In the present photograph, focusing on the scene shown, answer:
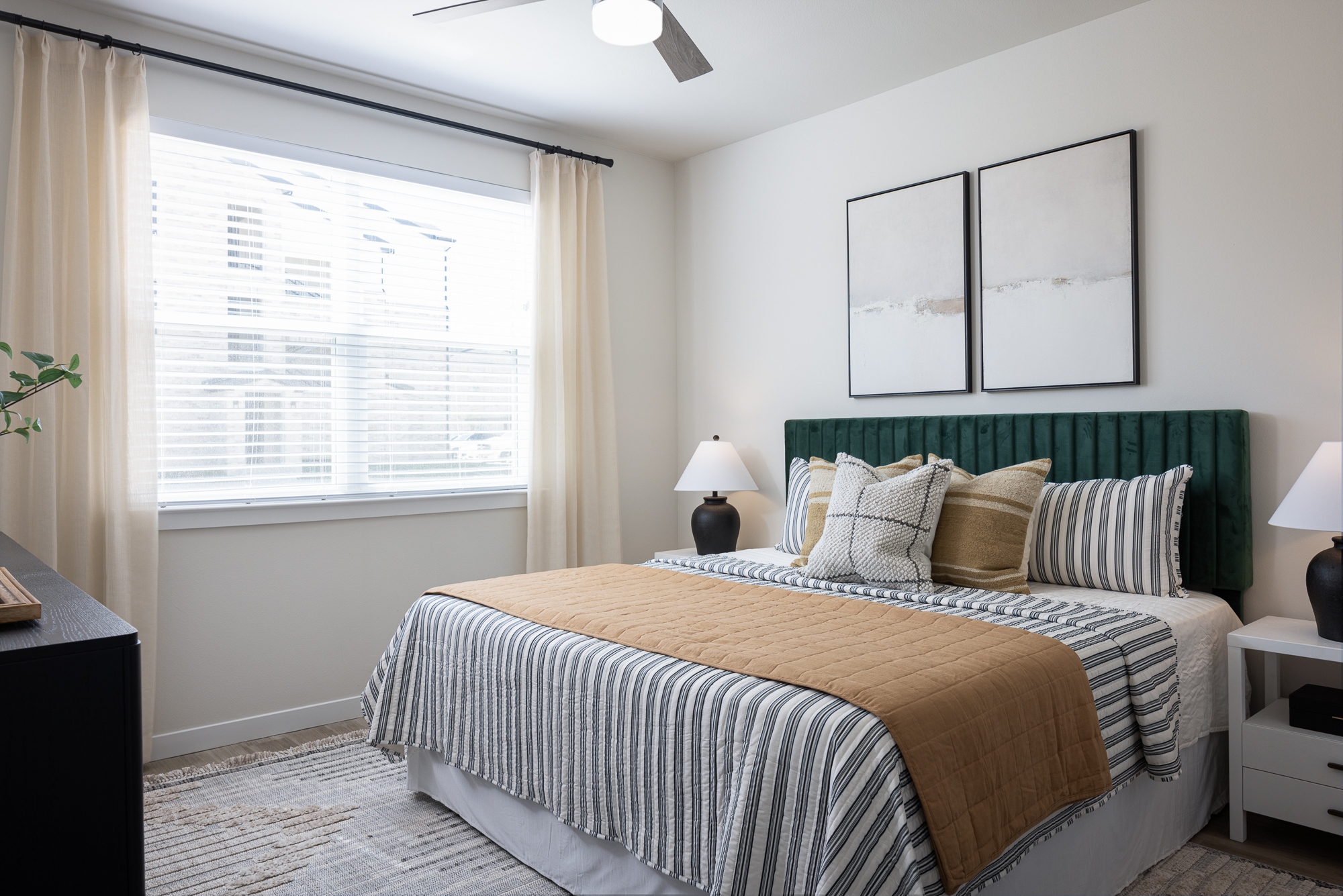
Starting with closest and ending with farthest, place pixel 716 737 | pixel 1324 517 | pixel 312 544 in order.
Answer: pixel 716 737
pixel 1324 517
pixel 312 544

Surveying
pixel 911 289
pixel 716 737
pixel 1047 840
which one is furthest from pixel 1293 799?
pixel 911 289

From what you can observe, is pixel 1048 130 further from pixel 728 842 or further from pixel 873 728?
pixel 728 842

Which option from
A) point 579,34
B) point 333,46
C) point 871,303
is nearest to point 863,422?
point 871,303

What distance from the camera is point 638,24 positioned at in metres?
2.18

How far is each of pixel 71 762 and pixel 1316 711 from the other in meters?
2.78

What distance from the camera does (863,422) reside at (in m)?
3.75

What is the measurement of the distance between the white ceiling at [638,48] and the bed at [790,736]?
1.47 metres

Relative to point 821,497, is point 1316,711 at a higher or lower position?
lower

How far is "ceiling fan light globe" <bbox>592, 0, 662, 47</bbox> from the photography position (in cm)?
213

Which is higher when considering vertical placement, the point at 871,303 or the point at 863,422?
the point at 871,303

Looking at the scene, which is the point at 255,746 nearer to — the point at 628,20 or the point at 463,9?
the point at 463,9

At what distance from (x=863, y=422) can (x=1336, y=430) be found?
1644 millimetres

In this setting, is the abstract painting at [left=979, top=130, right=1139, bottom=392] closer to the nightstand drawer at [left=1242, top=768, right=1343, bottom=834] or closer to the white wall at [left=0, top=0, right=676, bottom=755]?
the nightstand drawer at [left=1242, top=768, right=1343, bottom=834]

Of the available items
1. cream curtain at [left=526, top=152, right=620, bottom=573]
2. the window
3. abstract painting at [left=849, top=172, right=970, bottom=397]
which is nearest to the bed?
abstract painting at [left=849, top=172, right=970, bottom=397]
